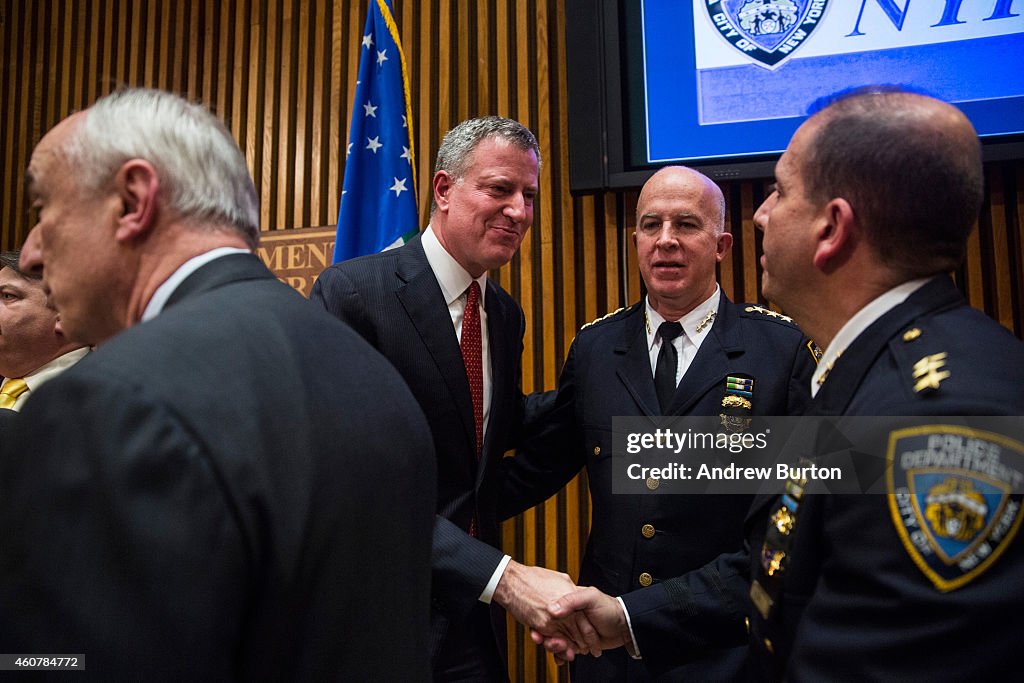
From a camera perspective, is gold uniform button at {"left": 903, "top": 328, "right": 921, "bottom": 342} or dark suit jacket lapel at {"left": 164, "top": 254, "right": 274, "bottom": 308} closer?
dark suit jacket lapel at {"left": 164, "top": 254, "right": 274, "bottom": 308}

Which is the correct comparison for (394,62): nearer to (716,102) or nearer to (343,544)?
(716,102)

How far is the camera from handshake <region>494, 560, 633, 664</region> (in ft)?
5.82

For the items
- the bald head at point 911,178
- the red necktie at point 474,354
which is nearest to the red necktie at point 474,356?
the red necktie at point 474,354

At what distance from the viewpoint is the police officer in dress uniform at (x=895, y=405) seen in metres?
0.88

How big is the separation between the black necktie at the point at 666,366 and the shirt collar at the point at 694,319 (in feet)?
0.05

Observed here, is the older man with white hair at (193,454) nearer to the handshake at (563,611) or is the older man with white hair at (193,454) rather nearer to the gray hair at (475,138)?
the handshake at (563,611)

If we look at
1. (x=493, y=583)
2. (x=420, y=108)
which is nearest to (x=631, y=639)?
(x=493, y=583)

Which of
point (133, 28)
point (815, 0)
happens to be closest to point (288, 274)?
point (133, 28)

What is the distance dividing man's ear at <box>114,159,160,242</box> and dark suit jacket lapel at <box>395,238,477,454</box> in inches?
40.6

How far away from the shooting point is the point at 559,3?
3588 millimetres

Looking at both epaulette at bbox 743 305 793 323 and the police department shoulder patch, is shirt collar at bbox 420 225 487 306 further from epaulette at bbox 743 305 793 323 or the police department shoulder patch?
the police department shoulder patch

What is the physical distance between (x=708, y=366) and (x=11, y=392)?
1804 millimetres

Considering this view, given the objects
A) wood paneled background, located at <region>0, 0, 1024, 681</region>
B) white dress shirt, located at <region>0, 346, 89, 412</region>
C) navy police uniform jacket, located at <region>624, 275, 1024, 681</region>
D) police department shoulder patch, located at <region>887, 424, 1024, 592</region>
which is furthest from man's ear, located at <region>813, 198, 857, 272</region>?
wood paneled background, located at <region>0, 0, 1024, 681</region>

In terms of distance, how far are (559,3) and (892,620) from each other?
3.26m
